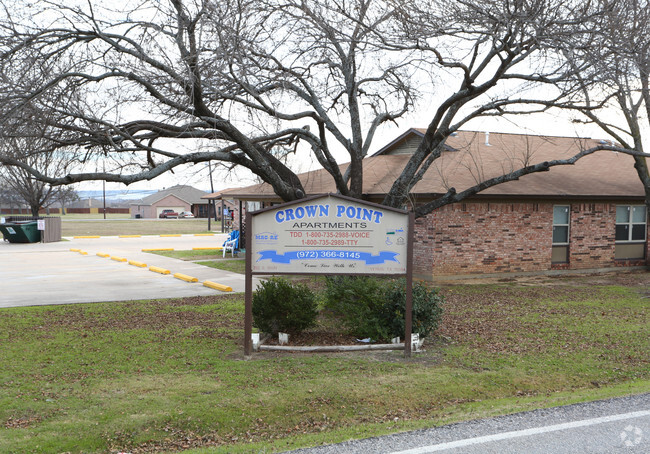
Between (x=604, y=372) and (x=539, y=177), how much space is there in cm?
1358

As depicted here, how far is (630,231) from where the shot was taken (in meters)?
21.5

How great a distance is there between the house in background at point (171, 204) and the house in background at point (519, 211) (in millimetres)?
76594

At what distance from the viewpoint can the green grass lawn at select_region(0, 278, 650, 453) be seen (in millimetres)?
5872

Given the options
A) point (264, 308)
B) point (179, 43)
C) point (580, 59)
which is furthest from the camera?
point (580, 59)

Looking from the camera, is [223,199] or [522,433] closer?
[522,433]

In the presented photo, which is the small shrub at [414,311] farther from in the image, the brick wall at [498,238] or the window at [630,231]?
the window at [630,231]

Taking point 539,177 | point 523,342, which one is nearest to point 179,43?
point 523,342

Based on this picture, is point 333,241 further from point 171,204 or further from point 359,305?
point 171,204

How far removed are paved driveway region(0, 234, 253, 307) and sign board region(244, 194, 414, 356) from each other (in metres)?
6.78

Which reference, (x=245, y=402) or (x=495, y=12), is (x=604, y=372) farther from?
(x=495, y=12)

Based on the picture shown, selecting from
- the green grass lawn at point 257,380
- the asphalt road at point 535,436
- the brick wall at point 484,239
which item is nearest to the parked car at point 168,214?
the brick wall at point 484,239

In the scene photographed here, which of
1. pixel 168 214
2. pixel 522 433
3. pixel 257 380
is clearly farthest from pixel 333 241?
pixel 168 214

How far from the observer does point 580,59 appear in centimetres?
1249

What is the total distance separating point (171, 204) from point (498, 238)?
280ft
